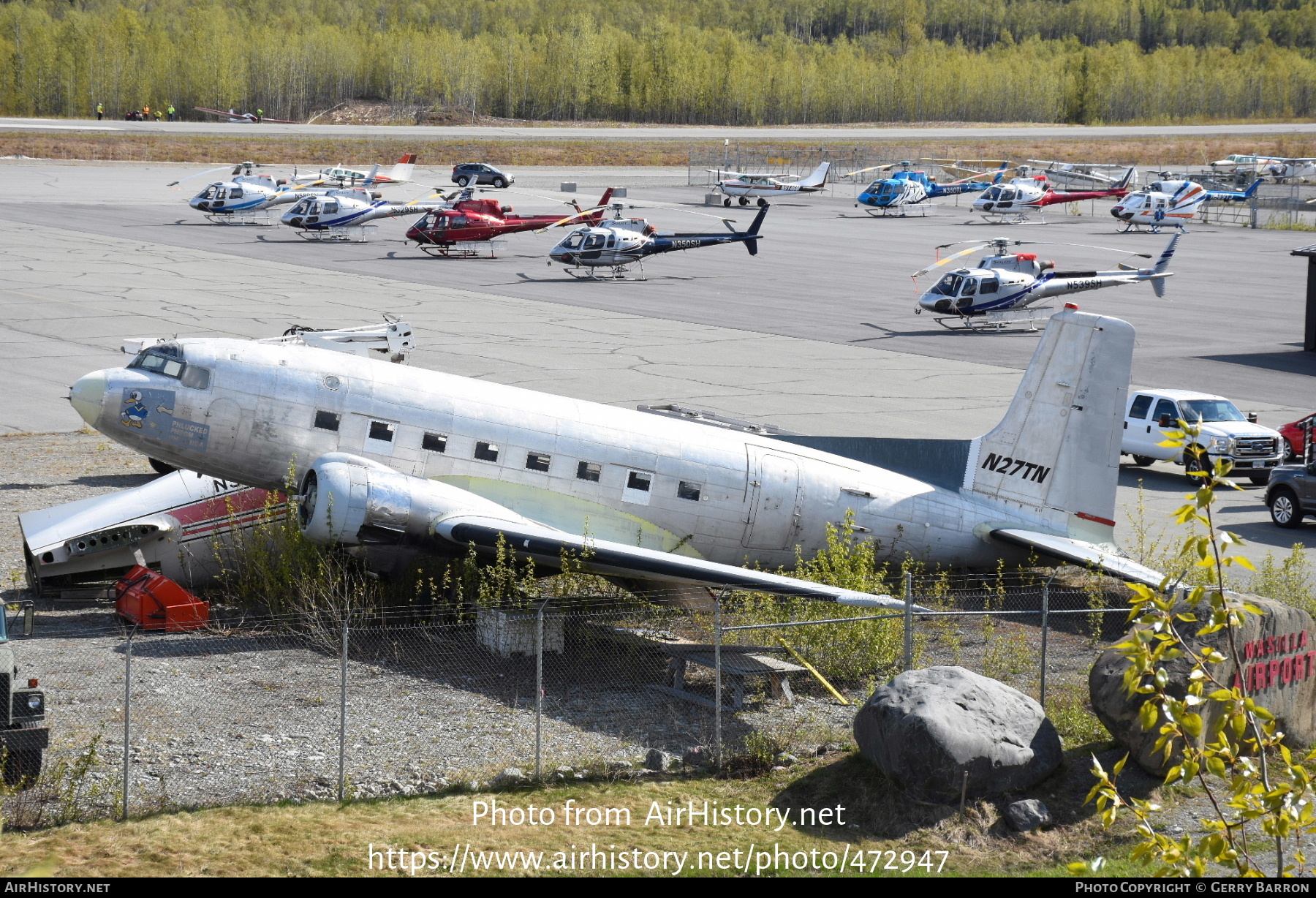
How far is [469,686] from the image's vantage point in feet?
58.0

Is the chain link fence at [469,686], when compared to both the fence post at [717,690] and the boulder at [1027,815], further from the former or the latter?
the boulder at [1027,815]

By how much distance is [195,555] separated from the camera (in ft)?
69.5

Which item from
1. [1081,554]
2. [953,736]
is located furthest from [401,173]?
[953,736]

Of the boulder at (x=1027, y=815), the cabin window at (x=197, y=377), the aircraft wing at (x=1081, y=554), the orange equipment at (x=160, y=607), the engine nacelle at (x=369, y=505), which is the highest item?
the cabin window at (x=197, y=377)

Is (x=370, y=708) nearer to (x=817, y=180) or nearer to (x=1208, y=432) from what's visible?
(x=1208, y=432)

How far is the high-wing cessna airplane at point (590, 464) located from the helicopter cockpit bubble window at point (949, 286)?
1241 inches

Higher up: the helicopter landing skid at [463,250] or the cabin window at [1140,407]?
the helicopter landing skid at [463,250]

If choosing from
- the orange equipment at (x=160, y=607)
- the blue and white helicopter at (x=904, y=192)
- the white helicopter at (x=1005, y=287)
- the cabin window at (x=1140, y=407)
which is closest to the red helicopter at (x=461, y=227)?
the white helicopter at (x=1005, y=287)

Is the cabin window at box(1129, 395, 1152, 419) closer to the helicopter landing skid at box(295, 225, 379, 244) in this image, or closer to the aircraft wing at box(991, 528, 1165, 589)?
the aircraft wing at box(991, 528, 1165, 589)

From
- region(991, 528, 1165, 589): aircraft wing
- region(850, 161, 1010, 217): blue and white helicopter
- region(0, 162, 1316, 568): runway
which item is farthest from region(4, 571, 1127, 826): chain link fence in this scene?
region(850, 161, 1010, 217): blue and white helicopter

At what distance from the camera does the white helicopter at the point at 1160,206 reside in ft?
309

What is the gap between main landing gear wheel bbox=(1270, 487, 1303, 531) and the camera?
91.7 ft

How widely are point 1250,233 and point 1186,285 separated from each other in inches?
1231

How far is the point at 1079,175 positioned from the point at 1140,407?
85510mm
